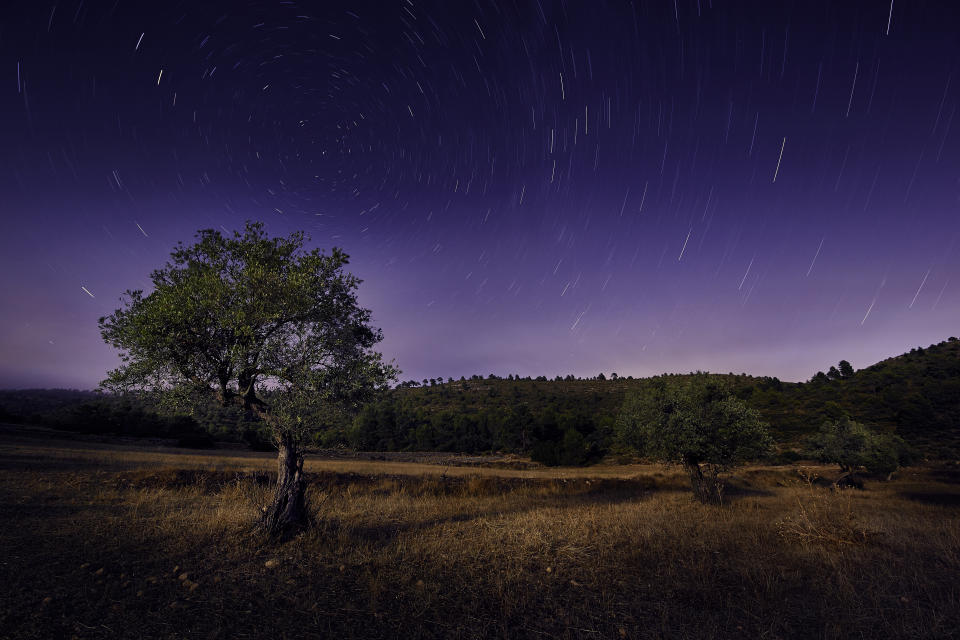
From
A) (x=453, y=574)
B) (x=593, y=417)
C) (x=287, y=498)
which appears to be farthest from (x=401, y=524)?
(x=593, y=417)

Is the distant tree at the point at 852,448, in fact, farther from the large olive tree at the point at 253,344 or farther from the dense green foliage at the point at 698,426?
the large olive tree at the point at 253,344

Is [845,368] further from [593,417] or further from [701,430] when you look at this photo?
[701,430]

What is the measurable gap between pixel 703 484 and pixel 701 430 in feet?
9.84

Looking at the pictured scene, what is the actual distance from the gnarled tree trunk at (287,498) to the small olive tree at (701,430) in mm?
20284

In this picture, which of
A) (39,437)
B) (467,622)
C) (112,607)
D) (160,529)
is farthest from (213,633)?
(39,437)

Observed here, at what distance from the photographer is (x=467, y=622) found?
19.9 feet

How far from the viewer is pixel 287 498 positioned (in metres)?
10.4

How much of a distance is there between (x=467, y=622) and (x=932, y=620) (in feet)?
26.8

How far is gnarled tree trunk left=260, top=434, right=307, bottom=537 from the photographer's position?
9.91m

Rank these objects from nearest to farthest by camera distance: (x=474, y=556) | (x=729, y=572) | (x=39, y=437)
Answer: (x=729, y=572) < (x=474, y=556) < (x=39, y=437)

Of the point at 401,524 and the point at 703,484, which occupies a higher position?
the point at 401,524

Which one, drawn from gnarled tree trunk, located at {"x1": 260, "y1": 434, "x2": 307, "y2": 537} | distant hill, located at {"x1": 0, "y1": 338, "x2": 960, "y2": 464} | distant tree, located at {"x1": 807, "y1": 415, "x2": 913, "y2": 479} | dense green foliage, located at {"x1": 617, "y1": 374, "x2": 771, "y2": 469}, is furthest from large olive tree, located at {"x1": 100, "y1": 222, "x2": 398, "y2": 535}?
distant tree, located at {"x1": 807, "y1": 415, "x2": 913, "y2": 479}

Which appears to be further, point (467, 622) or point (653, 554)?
point (653, 554)

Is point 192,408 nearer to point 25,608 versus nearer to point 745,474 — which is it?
point 25,608
